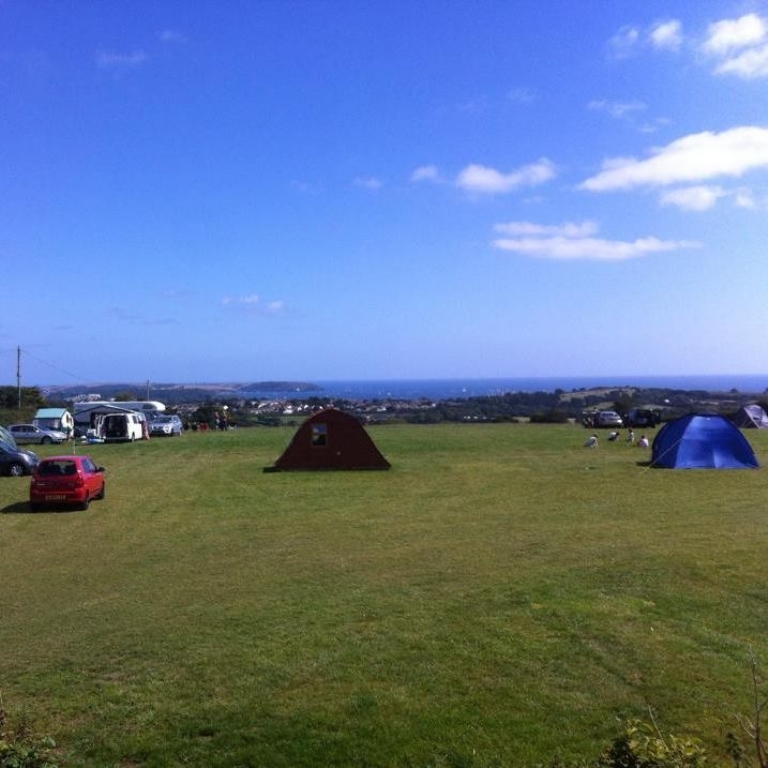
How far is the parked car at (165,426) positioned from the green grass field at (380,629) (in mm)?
30078

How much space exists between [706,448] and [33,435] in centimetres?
3502

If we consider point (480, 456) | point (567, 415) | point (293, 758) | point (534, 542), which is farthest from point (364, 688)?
point (567, 415)

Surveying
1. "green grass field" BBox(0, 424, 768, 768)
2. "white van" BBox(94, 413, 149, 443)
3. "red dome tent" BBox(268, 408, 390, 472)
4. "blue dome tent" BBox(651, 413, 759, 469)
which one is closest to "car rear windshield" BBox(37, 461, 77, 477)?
"green grass field" BBox(0, 424, 768, 768)

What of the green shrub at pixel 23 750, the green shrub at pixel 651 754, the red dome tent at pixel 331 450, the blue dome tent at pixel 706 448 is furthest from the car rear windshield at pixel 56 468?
the blue dome tent at pixel 706 448

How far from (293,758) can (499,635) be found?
3.03 m

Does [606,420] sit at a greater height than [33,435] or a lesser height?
greater

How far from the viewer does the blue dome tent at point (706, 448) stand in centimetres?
2638

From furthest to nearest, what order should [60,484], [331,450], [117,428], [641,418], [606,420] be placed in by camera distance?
[606,420]
[641,418]
[117,428]
[331,450]
[60,484]

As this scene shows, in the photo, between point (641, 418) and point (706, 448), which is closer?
point (706, 448)

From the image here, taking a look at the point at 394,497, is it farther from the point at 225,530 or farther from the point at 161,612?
the point at 161,612

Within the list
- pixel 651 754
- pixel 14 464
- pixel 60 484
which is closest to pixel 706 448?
pixel 60 484

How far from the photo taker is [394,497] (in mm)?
21062

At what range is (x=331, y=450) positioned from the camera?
28.2m

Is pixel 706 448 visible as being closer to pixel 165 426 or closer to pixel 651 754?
pixel 651 754
